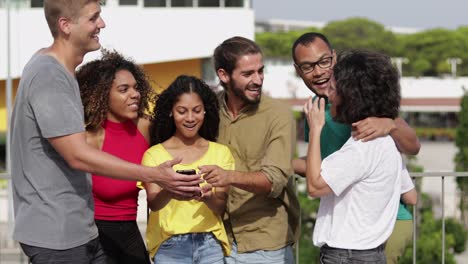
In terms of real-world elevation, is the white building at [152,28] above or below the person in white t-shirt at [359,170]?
above

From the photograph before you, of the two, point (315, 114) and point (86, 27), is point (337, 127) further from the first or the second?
point (86, 27)

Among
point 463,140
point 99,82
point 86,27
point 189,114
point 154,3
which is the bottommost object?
point 463,140

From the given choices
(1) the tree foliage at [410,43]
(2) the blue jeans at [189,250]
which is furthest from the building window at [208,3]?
(1) the tree foliage at [410,43]

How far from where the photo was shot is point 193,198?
10.4ft

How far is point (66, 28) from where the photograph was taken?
287cm

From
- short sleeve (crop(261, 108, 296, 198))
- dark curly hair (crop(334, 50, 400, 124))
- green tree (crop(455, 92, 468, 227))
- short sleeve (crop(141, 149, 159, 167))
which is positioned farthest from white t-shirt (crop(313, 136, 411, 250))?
green tree (crop(455, 92, 468, 227))

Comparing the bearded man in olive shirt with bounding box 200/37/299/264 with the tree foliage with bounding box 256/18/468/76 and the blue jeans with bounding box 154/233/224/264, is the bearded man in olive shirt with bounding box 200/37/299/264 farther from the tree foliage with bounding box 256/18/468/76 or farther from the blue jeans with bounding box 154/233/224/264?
the tree foliage with bounding box 256/18/468/76

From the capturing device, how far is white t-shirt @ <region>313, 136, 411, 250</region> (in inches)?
118

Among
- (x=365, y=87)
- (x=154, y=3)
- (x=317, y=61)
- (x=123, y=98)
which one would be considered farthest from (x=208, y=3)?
(x=365, y=87)

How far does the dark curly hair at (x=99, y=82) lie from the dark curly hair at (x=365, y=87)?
957 millimetres

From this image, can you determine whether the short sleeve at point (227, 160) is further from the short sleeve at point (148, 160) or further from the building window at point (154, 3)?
the building window at point (154, 3)

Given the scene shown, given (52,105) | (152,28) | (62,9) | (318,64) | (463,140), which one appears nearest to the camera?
(52,105)

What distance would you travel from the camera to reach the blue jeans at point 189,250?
3266 millimetres

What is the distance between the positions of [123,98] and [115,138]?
17cm
